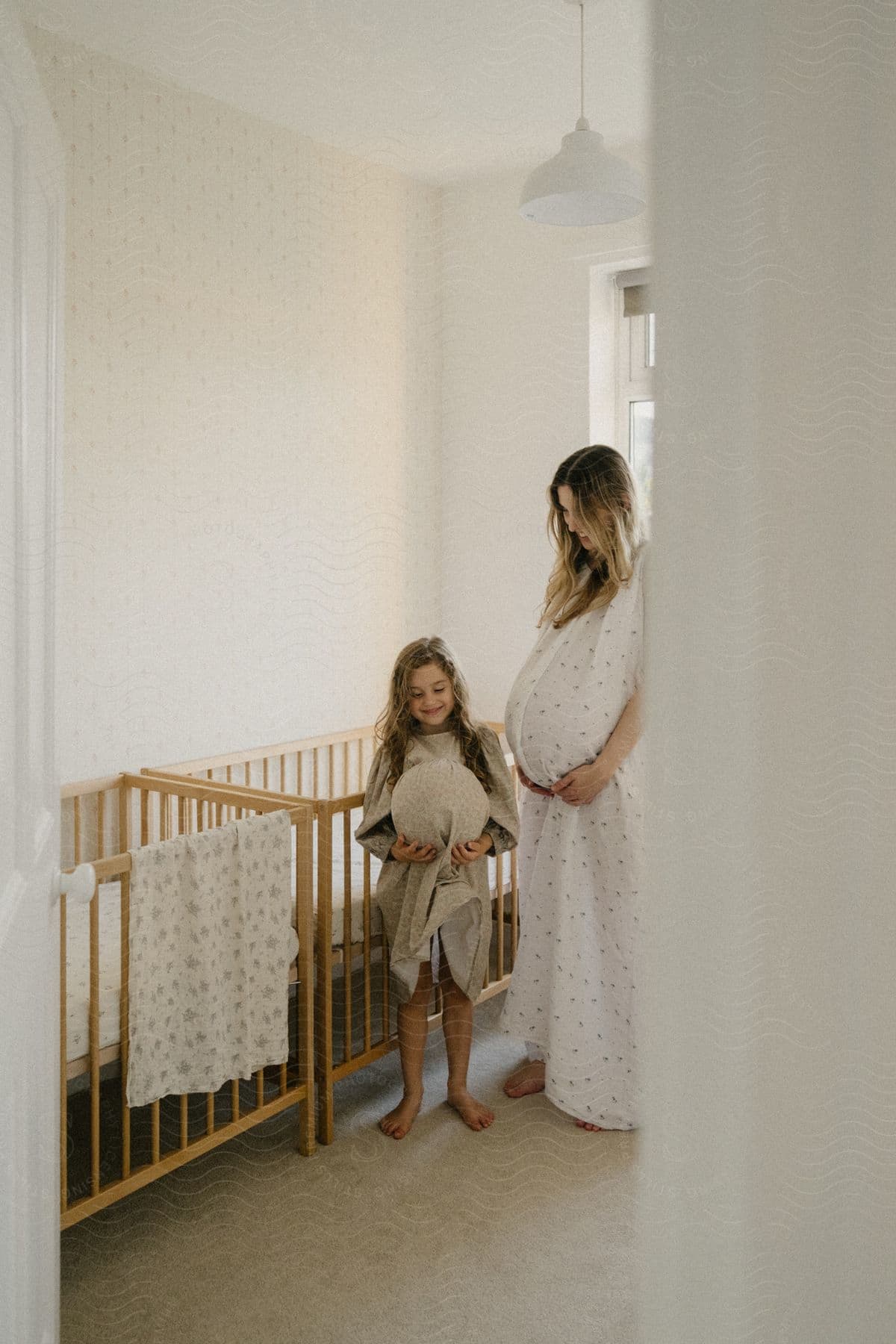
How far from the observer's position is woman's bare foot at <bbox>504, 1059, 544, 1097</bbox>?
6.33ft

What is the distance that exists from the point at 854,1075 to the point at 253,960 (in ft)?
4.36

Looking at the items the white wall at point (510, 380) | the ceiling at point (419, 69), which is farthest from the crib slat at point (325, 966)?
the ceiling at point (419, 69)

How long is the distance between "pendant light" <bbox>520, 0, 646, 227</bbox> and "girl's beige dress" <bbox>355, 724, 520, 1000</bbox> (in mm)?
1131

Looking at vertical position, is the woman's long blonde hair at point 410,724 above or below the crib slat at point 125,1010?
above

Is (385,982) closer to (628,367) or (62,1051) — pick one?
(62,1051)

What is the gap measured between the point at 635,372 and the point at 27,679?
595 mm

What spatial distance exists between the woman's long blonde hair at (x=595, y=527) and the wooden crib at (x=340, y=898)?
731 millimetres

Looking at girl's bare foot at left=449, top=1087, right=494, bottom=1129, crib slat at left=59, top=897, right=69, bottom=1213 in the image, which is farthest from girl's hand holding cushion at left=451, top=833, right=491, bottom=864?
crib slat at left=59, top=897, right=69, bottom=1213

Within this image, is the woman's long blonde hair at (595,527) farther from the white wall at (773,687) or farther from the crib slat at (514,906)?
the crib slat at (514,906)

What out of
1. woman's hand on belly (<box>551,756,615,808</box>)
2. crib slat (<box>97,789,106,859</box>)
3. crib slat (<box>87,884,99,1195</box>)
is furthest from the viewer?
crib slat (<box>97,789,106,859</box>)

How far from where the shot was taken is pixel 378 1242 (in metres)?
1.58

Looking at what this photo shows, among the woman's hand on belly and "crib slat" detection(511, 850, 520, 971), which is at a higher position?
the woman's hand on belly

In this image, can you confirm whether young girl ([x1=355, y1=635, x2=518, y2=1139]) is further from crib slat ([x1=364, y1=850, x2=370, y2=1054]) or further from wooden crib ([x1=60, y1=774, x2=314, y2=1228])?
wooden crib ([x1=60, y1=774, x2=314, y2=1228])

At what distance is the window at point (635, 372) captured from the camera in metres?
0.71
